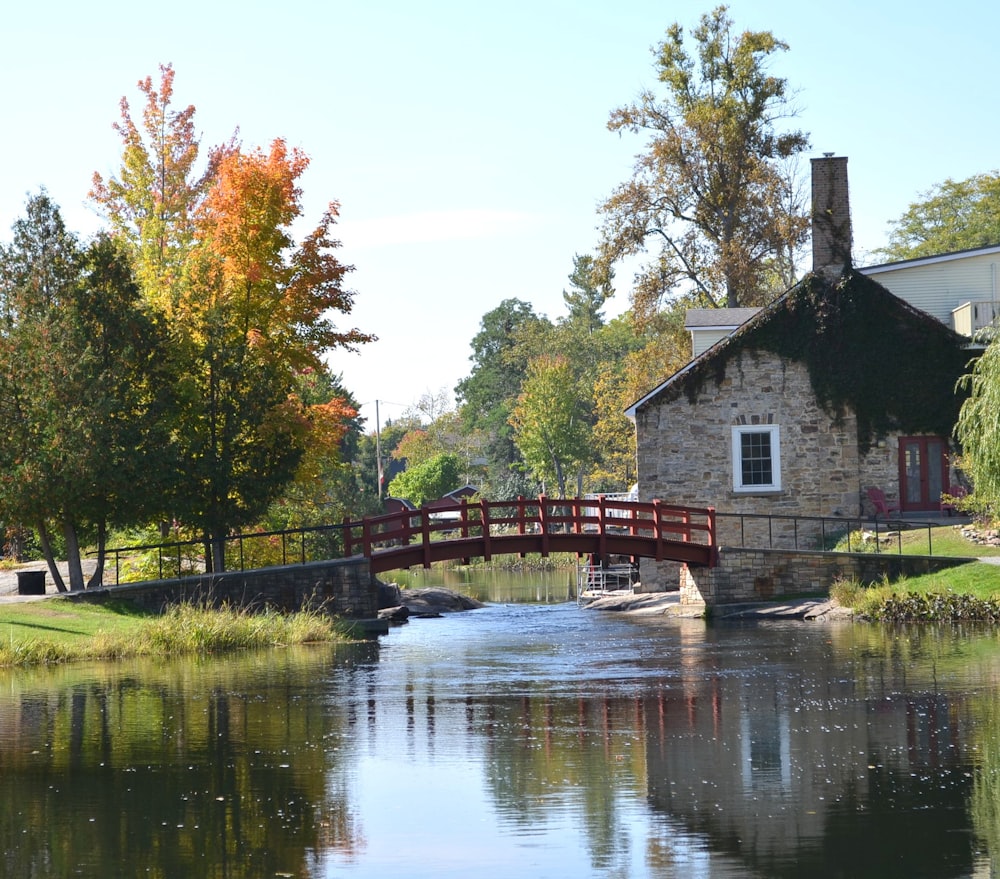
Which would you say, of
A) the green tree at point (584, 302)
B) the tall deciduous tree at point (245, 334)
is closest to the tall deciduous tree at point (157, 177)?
the tall deciduous tree at point (245, 334)

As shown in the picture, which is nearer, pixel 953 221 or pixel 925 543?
pixel 925 543

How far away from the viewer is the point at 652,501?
37406mm

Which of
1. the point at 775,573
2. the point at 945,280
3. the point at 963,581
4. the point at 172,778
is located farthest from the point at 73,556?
the point at 945,280

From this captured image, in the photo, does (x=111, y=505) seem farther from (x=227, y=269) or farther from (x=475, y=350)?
(x=475, y=350)

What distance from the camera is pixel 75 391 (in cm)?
3020

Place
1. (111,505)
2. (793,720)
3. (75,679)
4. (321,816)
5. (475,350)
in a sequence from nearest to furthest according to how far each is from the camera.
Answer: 1. (321,816)
2. (793,720)
3. (75,679)
4. (111,505)
5. (475,350)

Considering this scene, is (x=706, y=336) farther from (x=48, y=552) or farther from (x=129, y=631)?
(x=129, y=631)

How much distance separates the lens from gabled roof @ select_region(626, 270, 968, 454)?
36719mm

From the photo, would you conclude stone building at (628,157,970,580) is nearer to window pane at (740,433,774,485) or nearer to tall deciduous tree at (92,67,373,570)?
window pane at (740,433,774,485)

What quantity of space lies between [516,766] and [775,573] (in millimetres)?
18950

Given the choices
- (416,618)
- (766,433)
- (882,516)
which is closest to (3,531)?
(416,618)

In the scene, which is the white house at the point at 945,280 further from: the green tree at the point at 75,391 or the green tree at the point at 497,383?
the green tree at the point at 497,383

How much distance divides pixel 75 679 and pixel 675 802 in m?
12.9

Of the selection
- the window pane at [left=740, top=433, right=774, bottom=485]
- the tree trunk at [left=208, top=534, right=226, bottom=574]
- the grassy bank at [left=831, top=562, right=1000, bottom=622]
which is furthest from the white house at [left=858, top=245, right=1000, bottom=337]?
the tree trunk at [left=208, top=534, right=226, bottom=574]
